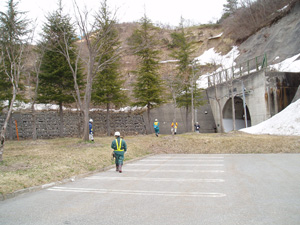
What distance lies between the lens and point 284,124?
786 inches

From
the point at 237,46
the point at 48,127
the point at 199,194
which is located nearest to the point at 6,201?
the point at 199,194

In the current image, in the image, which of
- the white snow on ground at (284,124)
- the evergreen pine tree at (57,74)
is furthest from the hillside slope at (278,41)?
the evergreen pine tree at (57,74)

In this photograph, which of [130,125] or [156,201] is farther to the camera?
[130,125]

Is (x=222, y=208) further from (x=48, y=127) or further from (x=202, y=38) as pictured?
(x=202, y=38)

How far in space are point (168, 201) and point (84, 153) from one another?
8.07 metres

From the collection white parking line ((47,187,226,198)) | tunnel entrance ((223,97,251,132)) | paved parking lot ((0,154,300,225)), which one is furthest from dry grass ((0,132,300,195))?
tunnel entrance ((223,97,251,132))

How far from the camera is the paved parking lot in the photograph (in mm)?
4793

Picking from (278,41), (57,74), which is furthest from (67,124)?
(278,41)

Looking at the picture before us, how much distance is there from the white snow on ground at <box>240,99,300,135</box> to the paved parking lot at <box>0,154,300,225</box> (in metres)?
11.1

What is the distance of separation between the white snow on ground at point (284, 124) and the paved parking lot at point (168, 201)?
1106cm

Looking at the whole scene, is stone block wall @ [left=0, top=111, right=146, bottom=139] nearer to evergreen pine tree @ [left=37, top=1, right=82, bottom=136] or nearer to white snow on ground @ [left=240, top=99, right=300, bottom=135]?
evergreen pine tree @ [left=37, top=1, right=82, bottom=136]

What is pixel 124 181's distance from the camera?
860 centimetres

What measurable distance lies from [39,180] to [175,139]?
42.1ft

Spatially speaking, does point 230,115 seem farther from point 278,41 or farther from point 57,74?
point 57,74
